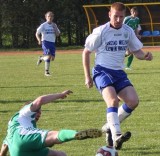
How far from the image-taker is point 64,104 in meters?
11.9

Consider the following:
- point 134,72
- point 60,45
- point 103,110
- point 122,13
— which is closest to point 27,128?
point 122,13

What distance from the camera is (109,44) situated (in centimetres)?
802

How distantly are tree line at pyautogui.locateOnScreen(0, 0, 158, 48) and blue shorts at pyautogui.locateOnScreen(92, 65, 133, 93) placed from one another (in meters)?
37.8

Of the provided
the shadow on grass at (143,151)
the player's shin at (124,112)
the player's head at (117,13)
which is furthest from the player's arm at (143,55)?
the shadow on grass at (143,151)

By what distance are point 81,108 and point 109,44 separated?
345cm

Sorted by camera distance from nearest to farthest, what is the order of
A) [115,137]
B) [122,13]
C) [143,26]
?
[115,137], [122,13], [143,26]

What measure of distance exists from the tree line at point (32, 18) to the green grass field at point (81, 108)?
26437mm

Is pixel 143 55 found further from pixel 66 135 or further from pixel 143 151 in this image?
pixel 66 135

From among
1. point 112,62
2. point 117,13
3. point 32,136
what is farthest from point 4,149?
point 117,13

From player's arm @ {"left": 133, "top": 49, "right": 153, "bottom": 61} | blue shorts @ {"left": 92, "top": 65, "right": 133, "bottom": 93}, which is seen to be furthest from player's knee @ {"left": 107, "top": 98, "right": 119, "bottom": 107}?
player's arm @ {"left": 133, "top": 49, "right": 153, "bottom": 61}

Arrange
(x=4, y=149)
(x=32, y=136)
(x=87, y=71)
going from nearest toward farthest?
(x=32, y=136), (x=4, y=149), (x=87, y=71)

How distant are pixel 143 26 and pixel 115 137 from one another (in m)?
32.7

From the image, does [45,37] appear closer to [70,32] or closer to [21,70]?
[21,70]

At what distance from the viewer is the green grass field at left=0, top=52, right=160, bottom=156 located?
792 cm
